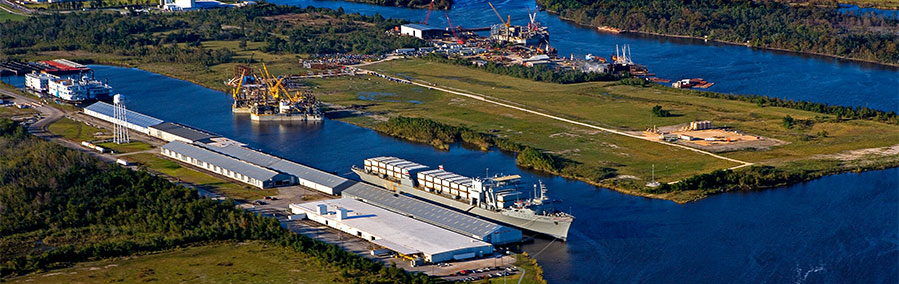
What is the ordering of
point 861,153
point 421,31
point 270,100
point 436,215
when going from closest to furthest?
point 436,215, point 861,153, point 270,100, point 421,31

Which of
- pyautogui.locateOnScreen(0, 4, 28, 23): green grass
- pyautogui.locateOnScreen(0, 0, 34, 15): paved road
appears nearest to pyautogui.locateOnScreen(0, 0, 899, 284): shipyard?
pyautogui.locateOnScreen(0, 4, 28, 23): green grass

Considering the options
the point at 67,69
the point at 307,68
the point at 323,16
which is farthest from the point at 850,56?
A: the point at 67,69

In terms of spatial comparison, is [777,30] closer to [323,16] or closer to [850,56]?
[850,56]

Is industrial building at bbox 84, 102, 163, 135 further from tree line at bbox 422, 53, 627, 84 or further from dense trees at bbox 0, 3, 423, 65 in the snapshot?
tree line at bbox 422, 53, 627, 84

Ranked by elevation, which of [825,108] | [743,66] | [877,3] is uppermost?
[877,3]

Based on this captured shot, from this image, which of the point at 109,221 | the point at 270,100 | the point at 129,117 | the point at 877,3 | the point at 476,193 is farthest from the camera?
the point at 877,3

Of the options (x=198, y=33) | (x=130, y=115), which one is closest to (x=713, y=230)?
(x=130, y=115)

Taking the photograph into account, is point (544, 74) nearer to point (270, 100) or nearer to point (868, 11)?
point (270, 100)
